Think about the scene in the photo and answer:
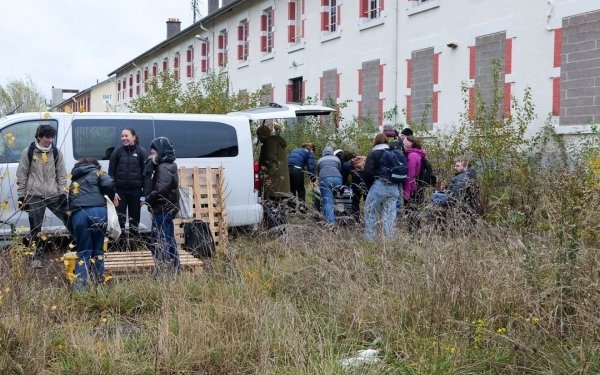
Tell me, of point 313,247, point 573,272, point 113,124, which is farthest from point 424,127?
point 573,272

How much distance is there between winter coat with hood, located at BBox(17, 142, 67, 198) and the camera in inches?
320

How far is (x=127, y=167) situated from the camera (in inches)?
370

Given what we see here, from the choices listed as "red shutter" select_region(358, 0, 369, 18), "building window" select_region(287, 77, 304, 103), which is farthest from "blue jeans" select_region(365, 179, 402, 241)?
"building window" select_region(287, 77, 304, 103)

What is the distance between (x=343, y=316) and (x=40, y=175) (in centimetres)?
449

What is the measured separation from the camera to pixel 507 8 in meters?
14.1

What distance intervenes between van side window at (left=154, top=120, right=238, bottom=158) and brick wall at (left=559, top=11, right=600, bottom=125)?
6.07 metres

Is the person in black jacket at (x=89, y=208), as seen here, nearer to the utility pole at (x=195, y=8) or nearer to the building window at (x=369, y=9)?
the building window at (x=369, y=9)

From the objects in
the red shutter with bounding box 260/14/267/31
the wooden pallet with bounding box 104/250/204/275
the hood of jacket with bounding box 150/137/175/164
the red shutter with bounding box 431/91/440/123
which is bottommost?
the wooden pallet with bounding box 104/250/204/275

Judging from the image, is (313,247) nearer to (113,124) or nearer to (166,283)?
(166,283)

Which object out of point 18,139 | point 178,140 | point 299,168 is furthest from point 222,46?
point 18,139

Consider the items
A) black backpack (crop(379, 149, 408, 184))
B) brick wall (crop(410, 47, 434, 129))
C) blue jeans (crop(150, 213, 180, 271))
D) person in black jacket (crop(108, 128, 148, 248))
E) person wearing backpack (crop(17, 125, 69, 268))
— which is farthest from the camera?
brick wall (crop(410, 47, 434, 129))

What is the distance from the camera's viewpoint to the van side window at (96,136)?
32.7ft

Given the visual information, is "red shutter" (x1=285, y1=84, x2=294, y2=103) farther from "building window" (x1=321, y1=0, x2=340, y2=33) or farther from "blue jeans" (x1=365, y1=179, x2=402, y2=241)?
"blue jeans" (x1=365, y1=179, x2=402, y2=241)

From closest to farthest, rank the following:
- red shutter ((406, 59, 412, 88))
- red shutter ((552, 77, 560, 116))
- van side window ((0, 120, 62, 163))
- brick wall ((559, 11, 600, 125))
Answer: van side window ((0, 120, 62, 163)) < brick wall ((559, 11, 600, 125)) < red shutter ((552, 77, 560, 116)) < red shutter ((406, 59, 412, 88))
